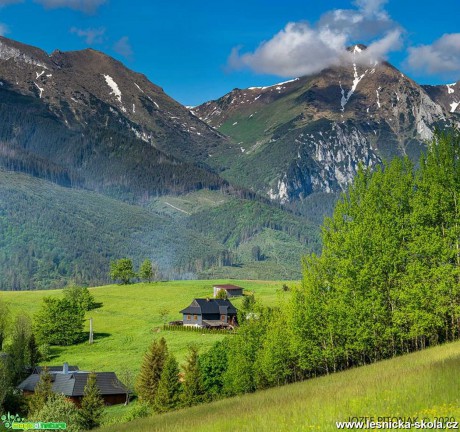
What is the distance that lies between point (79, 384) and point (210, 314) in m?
59.3

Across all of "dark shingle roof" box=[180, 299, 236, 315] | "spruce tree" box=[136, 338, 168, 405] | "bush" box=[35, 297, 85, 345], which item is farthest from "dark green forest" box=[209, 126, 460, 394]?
"dark shingle roof" box=[180, 299, 236, 315]

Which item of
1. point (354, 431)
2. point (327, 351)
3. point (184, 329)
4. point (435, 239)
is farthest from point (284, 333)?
point (184, 329)

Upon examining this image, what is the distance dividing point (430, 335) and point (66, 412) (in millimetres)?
30905

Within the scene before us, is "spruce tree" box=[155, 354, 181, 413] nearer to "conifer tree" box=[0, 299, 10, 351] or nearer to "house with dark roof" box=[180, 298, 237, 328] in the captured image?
"conifer tree" box=[0, 299, 10, 351]

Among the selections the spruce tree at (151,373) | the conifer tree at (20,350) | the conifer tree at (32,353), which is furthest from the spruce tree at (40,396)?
the conifer tree at (32,353)

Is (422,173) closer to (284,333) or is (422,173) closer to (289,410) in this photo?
(284,333)

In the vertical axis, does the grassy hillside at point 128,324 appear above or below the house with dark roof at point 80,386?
above

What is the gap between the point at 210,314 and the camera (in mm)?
141500

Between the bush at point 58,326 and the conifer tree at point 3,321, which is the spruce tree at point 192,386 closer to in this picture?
the conifer tree at point 3,321

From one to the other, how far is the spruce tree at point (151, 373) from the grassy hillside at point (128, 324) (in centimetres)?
1569

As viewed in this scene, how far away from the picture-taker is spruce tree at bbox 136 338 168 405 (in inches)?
2933

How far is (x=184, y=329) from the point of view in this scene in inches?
4833

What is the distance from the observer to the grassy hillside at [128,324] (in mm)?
101875

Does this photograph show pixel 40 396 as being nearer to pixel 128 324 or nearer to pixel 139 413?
pixel 139 413
